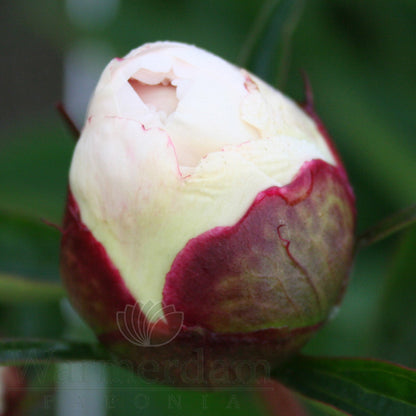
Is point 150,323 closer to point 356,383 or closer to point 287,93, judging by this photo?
point 356,383

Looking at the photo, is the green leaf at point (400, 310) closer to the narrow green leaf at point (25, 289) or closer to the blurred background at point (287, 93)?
the blurred background at point (287, 93)

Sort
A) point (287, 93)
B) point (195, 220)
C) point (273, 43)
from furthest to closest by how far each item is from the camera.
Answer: point (287, 93) → point (273, 43) → point (195, 220)

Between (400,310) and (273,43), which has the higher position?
(273,43)

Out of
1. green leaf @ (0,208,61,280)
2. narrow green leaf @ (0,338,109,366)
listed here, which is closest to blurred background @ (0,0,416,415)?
green leaf @ (0,208,61,280)

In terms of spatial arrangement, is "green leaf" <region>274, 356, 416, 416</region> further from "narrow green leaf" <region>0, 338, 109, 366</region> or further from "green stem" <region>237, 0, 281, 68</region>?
"green stem" <region>237, 0, 281, 68</region>

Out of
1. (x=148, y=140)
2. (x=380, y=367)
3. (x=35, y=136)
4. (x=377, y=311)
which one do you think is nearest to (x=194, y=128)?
(x=148, y=140)

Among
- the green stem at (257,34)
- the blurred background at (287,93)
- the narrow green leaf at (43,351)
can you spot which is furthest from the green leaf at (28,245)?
the green stem at (257,34)

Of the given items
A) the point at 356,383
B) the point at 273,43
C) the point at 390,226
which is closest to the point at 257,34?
the point at 273,43
